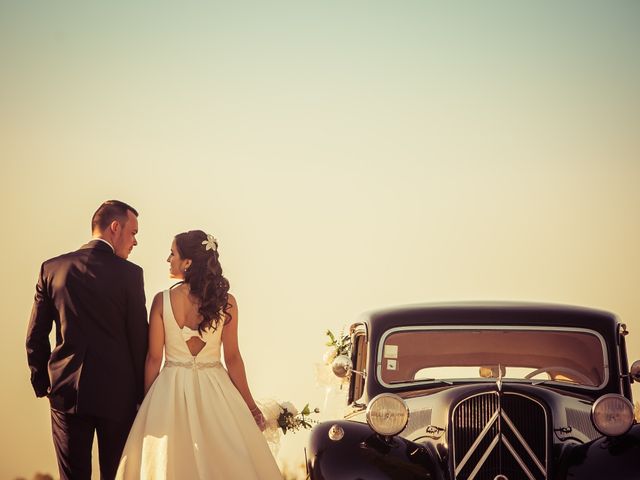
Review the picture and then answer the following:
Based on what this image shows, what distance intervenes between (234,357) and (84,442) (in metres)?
1.35

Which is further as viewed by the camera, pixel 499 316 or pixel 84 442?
pixel 499 316

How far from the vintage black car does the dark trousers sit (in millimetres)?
1369

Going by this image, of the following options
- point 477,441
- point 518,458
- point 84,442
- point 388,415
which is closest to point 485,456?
point 477,441

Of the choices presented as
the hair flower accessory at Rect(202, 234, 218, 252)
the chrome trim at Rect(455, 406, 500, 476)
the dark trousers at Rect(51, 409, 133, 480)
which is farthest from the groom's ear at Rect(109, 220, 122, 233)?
the chrome trim at Rect(455, 406, 500, 476)

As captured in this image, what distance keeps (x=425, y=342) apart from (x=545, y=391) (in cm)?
175

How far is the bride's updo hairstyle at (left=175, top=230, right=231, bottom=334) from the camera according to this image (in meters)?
7.58

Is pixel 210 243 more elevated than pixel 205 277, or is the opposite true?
pixel 210 243

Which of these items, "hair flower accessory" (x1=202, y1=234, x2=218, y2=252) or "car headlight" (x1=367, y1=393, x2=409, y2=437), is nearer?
"car headlight" (x1=367, y1=393, x2=409, y2=437)

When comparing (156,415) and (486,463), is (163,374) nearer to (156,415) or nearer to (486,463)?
(156,415)

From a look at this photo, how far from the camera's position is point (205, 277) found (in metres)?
7.68

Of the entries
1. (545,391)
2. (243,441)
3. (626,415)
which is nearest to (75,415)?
(243,441)

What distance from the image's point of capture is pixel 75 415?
7.05m

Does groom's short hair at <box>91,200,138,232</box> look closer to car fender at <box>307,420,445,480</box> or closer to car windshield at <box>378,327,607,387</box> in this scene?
car fender at <box>307,420,445,480</box>

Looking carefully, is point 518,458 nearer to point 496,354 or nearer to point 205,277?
point 496,354
